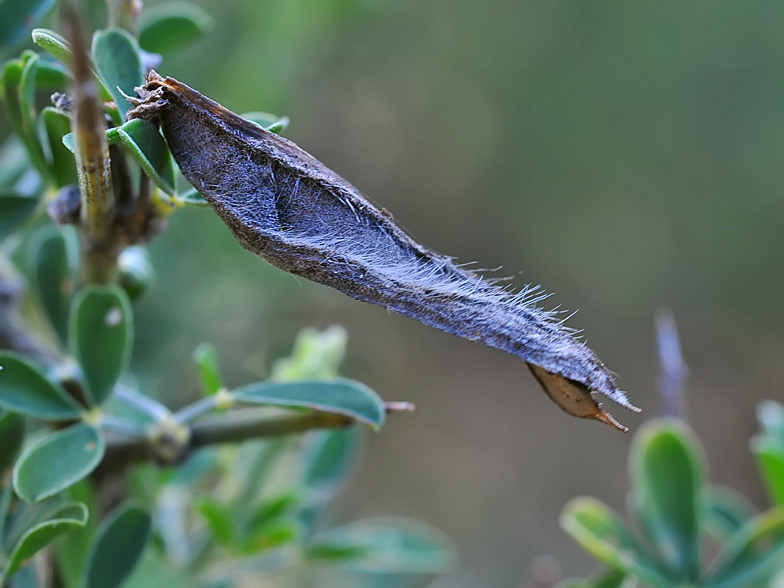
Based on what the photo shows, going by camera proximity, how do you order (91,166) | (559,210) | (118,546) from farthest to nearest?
(559,210), (118,546), (91,166)

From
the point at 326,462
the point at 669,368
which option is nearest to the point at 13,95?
the point at 326,462

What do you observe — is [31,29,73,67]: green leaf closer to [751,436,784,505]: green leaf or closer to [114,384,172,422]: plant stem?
[114,384,172,422]: plant stem

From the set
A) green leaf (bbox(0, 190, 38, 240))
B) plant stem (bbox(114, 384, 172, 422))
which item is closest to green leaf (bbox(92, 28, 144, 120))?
green leaf (bbox(0, 190, 38, 240))

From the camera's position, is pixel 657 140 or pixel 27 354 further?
pixel 657 140

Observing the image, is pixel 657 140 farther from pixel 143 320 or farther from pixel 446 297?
pixel 446 297

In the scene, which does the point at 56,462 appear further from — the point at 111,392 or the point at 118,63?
the point at 118,63

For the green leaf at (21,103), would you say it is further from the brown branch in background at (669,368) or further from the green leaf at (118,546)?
the brown branch in background at (669,368)

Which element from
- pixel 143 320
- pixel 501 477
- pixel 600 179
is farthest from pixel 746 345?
pixel 143 320
